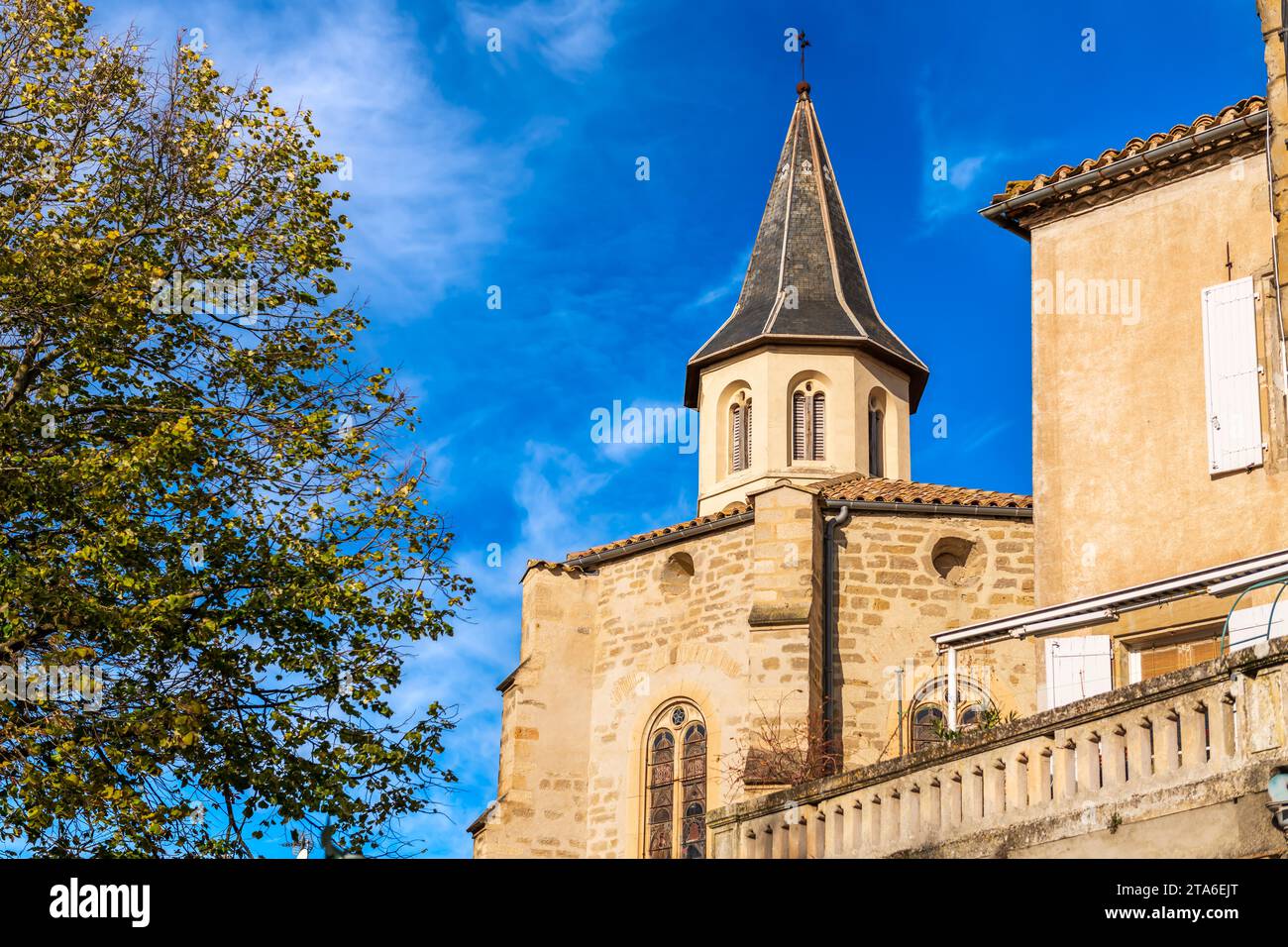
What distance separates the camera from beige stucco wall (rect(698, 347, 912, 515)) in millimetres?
32094

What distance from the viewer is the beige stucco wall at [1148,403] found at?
694 inches

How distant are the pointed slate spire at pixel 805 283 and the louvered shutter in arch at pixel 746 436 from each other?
3.56ft

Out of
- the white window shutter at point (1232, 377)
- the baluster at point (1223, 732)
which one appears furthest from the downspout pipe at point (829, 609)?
the baluster at point (1223, 732)

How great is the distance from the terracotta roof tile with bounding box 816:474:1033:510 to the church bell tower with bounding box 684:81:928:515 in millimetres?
5738

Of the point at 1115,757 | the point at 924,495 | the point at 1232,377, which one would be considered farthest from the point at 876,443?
the point at 1115,757

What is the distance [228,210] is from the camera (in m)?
16.7

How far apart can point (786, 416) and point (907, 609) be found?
8.58 meters

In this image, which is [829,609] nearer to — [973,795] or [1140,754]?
[973,795]

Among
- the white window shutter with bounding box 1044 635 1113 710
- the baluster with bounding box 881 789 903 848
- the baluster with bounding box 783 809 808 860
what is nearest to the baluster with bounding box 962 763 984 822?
the baluster with bounding box 881 789 903 848

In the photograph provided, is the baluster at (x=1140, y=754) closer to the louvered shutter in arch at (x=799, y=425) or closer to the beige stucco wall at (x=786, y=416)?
the beige stucco wall at (x=786, y=416)

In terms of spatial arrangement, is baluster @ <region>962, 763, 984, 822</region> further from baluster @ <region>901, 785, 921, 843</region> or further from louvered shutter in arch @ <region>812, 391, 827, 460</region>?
louvered shutter in arch @ <region>812, 391, 827, 460</region>
